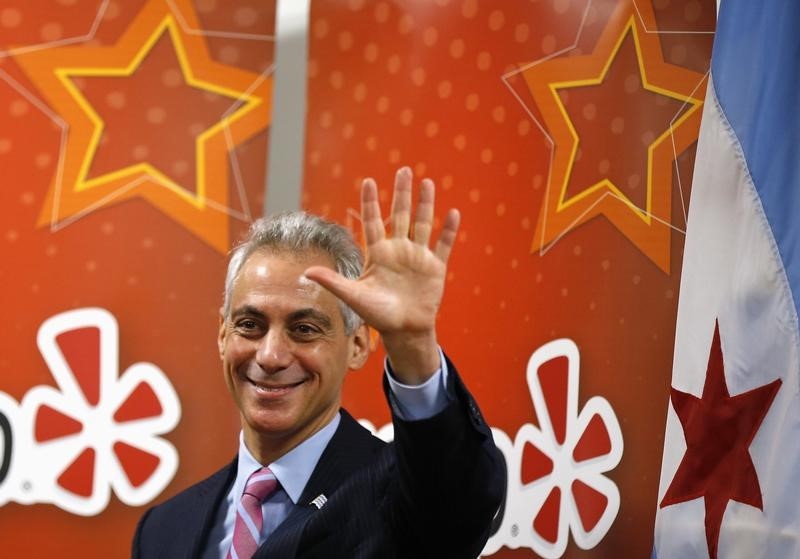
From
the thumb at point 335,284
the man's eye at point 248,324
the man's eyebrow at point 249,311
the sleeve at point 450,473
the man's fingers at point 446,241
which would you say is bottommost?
the sleeve at point 450,473

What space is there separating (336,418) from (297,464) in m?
0.12

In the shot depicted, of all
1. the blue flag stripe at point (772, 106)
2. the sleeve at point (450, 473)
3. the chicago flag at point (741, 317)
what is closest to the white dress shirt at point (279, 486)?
the sleeve at point (450, 473)

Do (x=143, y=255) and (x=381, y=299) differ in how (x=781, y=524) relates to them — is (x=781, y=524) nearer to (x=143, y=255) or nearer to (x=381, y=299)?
(x=381, y=299)

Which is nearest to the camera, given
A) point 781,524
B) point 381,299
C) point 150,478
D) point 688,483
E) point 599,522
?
point 381,299

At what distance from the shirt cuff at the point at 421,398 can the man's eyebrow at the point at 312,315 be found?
371mm

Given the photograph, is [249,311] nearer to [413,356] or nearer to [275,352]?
[275,352]

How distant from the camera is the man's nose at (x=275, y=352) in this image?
68.4 inches

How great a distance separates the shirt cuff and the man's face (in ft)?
1.24

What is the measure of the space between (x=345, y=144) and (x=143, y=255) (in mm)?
682

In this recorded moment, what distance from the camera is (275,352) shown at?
1.74m

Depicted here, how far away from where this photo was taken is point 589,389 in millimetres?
2748

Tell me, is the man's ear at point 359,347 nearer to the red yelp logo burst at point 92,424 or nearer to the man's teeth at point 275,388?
the man's teeth at point 275,388

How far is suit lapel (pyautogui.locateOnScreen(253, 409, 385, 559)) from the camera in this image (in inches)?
63.1

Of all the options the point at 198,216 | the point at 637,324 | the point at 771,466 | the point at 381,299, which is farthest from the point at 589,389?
the point at 381,299
